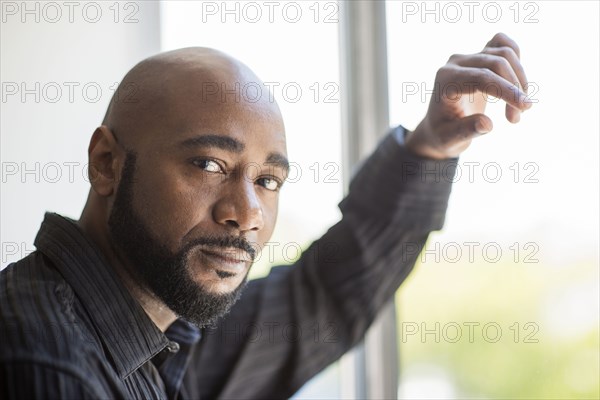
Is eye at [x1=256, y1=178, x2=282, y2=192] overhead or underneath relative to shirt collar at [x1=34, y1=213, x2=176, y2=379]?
overhead

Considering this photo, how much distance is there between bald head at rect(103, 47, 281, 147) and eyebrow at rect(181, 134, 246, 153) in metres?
0.03

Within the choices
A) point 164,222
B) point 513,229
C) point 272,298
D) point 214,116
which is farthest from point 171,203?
point 513,229

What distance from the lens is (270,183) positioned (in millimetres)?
1057

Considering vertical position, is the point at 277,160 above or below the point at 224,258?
above

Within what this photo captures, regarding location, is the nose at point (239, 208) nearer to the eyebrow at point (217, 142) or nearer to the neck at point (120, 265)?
the eyebrow at point (217, 142)

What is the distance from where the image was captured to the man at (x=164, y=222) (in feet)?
2.72

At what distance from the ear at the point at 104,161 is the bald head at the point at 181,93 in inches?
0.6

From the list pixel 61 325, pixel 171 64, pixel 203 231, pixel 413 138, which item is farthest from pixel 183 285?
pixel 413 138

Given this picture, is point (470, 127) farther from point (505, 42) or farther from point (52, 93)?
point (52, 93)

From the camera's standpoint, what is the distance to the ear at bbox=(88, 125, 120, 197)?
1036 mm

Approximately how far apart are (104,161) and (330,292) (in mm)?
536

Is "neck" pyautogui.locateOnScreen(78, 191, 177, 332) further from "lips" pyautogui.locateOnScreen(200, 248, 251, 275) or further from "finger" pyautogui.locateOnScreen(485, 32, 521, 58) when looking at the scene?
"finger" pyautogui.locateOnScreen(485, 32, 521, 58)

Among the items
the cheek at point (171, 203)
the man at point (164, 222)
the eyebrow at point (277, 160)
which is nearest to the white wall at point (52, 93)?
the man at point (164, 222)

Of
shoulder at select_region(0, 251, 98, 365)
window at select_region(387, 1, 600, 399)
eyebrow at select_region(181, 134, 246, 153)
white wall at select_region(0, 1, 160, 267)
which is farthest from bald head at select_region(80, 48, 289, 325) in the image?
window at select_region(387, 1, 600, 399)
